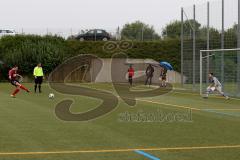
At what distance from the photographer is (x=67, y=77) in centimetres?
5262

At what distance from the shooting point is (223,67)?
32.6m

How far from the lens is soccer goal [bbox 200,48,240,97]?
101ft

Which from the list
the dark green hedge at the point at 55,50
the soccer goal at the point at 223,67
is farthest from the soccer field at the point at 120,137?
the dark green hedge at the point at 55,50

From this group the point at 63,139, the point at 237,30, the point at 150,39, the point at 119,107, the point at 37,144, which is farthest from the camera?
the point at 150,39

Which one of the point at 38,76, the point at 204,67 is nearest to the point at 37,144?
the point at 38,76

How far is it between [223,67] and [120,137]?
69.5 ft

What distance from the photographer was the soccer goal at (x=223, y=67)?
101 ft

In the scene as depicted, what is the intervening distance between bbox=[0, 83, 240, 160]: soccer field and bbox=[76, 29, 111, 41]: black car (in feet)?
137

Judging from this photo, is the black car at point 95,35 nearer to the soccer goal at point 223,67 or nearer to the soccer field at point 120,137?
the soccer goal at point 223,67

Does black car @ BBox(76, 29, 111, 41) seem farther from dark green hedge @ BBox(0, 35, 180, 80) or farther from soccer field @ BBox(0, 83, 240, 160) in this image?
soccer field @ BBox(0, 83, 240, 160)

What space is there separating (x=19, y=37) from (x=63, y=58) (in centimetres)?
529

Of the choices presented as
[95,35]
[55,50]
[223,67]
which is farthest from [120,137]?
[95,35]

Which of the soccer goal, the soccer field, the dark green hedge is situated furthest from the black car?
the soccer field

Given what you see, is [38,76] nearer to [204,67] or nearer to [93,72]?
[204,67]
